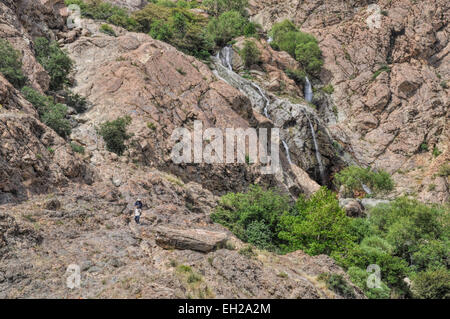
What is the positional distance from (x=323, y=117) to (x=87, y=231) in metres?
47.9

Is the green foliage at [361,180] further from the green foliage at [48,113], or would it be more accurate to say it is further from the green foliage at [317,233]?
the green foliage at [48,113]

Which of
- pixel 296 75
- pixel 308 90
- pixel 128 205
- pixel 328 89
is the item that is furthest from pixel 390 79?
pixel 128 205

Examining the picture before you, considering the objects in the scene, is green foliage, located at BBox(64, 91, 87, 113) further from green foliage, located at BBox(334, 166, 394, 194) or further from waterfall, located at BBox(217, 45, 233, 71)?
green foliage, located at BBox(334, 166, 394, 194)

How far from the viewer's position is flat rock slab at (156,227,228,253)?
15164 millimetres

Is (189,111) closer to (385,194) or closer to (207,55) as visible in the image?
(207,55)

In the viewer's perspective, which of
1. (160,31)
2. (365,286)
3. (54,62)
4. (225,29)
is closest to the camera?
(365,286)

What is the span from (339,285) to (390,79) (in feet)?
176

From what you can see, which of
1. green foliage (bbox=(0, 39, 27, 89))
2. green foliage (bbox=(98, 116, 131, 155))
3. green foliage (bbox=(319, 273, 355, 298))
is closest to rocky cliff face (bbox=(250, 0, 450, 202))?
green foliage (bbox=(319, 273, 355, 298))

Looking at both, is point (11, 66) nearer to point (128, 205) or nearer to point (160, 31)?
point (128, 205)

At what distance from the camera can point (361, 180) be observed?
147 ft

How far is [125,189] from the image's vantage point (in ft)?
69.8

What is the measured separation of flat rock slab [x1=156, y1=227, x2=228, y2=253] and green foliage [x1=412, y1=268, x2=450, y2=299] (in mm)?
14446

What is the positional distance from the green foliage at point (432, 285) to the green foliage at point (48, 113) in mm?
24919
